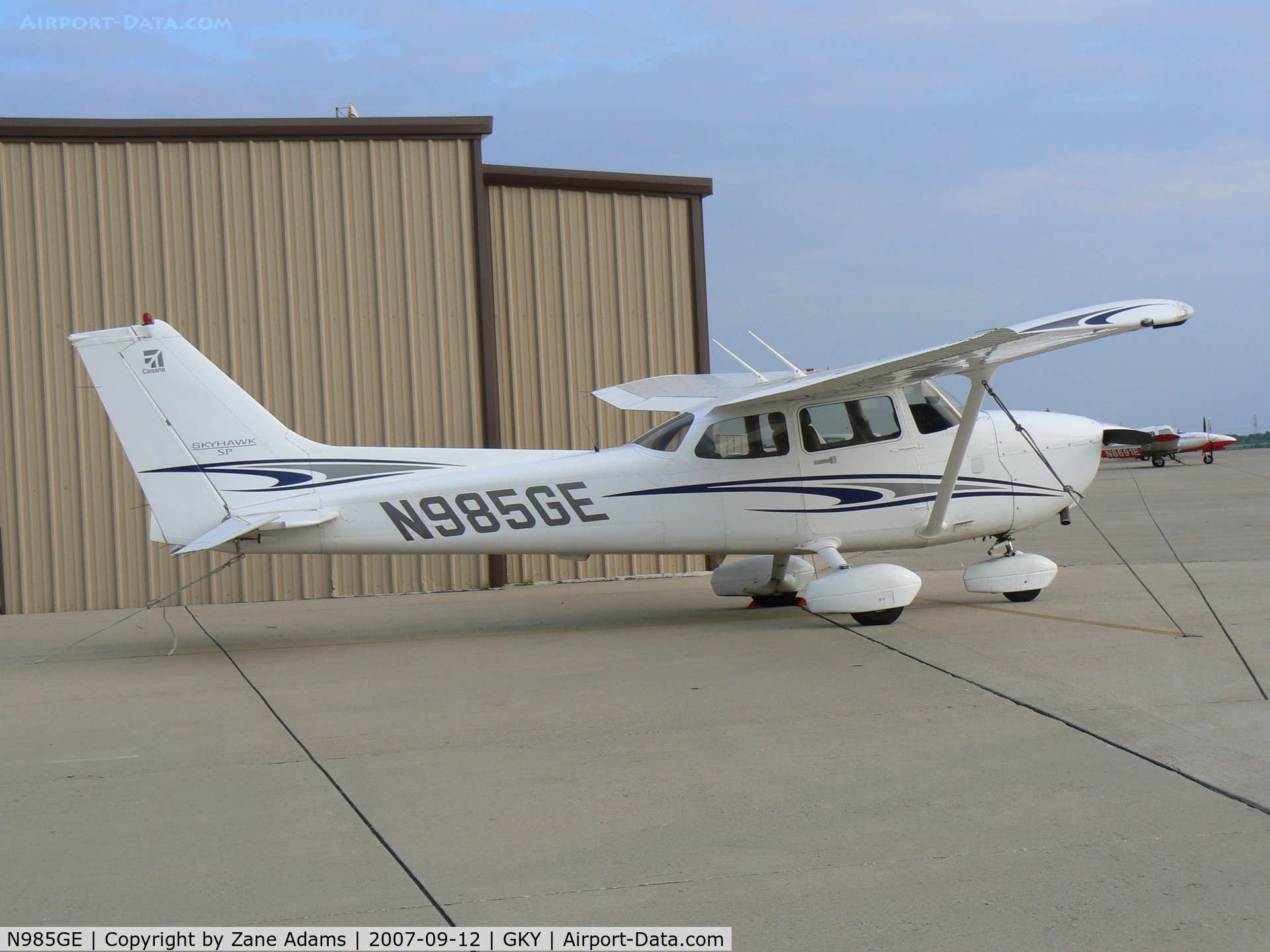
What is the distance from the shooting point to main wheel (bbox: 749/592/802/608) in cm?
1095

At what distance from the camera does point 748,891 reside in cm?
358

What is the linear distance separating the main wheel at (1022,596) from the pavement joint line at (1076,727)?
195cm

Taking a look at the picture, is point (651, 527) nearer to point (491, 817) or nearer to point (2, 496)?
point (491, 817)

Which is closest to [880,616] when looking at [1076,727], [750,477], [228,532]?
[750,477]

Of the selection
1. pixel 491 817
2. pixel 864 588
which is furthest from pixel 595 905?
pixel 864 588

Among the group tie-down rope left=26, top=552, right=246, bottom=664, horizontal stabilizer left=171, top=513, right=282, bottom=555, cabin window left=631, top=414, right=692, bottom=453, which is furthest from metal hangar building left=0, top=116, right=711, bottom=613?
horizontal stabilizer left=171, top=513, right=282, bottom=555

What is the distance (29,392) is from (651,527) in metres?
8.23

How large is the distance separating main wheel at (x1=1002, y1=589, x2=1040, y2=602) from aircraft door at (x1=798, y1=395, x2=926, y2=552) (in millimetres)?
1149

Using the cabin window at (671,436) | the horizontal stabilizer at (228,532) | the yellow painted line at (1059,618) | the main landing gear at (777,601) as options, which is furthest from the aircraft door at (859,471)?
Answer: the horizontal stabilizer at (228,532)

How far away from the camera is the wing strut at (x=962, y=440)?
9.11 m

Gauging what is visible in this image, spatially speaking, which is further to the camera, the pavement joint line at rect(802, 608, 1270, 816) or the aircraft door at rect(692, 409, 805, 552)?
the aircraft door at rect(692, 409, 805, 552)
